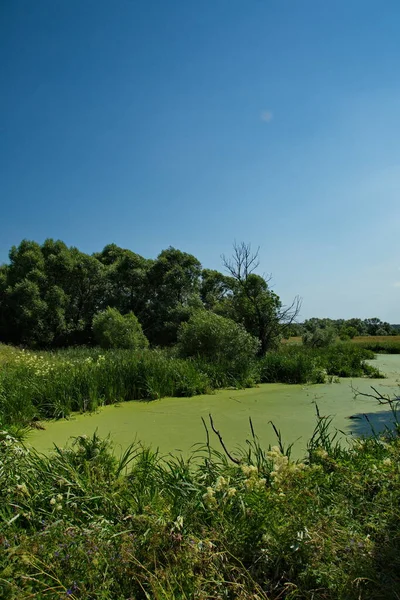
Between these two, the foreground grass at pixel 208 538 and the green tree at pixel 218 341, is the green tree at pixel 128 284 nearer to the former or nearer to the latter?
the green tree at pixel 218 341

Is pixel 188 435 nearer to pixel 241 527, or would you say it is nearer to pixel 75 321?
pixel 241 527

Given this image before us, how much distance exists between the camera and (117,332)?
17.1 meters

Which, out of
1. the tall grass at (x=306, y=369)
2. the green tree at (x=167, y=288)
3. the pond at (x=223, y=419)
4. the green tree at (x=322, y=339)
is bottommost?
the pond at (x=223, y=419)

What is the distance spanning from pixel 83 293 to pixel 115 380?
1692 centimetres

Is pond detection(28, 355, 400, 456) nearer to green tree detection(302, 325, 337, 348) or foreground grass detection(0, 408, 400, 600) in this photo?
foreground grass detection(0, 408, 400, 600)

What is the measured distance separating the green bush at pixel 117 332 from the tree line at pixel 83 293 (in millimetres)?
547

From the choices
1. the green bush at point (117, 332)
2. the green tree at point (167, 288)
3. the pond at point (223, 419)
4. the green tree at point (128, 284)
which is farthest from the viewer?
the green tree at point (128, 284)

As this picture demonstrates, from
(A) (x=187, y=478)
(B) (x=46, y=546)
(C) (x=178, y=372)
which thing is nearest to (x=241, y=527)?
(A) (x=187, y=478)

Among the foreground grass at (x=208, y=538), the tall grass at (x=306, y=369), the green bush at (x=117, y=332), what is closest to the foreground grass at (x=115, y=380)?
the tall grass at (x=306, y=369)

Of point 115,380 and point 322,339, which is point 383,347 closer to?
point 322,339

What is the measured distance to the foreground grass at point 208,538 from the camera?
59.8 inches

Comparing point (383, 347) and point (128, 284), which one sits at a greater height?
point (128, 284)

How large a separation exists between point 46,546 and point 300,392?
21.6 ft

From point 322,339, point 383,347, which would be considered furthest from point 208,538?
point 383,347
